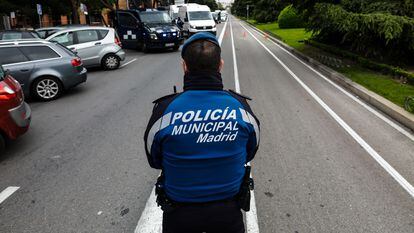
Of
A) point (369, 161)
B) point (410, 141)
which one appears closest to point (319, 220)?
point (369, 161)

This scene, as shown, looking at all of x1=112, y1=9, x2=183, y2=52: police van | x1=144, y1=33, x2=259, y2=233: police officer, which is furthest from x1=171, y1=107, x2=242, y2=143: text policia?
x1=112, y1=9, x2=183, y2=52: police van

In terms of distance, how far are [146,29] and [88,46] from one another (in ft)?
20.5

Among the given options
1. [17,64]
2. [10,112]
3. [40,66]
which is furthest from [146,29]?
[10,112]

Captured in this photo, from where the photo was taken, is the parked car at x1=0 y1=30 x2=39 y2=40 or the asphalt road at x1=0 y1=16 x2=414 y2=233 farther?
the parked car at x1=0 y1=30 x2=39 y2=40

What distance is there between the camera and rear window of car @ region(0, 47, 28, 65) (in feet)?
29.5

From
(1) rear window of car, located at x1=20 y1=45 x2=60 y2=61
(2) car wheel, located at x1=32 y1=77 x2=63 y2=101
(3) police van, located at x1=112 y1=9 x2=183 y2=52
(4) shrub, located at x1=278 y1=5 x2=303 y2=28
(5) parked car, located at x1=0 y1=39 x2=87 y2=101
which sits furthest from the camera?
(4) shrub, located at x1=278 y1=5 x2=303 y2=28

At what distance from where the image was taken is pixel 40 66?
31.0 feet

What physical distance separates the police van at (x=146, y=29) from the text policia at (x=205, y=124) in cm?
1833

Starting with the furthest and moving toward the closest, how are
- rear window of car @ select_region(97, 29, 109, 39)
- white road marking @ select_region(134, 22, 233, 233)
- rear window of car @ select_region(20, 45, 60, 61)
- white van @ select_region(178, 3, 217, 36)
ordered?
white van @ select_region(178, 3, 217, 36)
rear window of car @ select_region(97, 29, 109, 39)
rear window of car @ select_region(20, 45, 60, 61)
white road marking @ select_region(134, 22, 233, 233)

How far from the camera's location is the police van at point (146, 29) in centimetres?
1973

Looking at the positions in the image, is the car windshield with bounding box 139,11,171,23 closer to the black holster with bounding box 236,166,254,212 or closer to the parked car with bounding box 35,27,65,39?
the parked car with bounding box 35,27,65,39

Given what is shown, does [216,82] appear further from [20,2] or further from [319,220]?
[20,2]

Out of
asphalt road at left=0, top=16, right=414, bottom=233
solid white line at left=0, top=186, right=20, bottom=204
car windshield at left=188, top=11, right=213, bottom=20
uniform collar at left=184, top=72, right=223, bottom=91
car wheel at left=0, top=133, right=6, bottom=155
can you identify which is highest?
car windshield at left=188, top=11, right=213, bottom=20

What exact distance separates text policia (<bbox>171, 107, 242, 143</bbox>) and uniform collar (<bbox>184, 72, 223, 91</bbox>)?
0.49 feet
